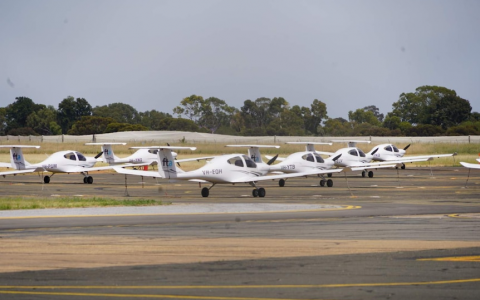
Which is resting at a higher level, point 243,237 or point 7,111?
point 7,111

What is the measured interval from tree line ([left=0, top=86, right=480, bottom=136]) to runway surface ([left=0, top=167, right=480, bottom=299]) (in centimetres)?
11899

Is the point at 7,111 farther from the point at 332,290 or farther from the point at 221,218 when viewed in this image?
the point at 332,290

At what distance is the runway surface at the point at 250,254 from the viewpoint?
39.3 ft

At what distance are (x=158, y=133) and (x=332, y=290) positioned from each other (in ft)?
435

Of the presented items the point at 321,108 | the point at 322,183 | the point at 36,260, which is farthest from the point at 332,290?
the point at 321,108

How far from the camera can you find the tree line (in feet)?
511

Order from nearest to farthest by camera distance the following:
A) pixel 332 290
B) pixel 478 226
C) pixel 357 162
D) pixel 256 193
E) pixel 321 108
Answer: pixel 332 290 → pixel 478 226 → pixel 256 193 → pixel 357 162 → pixel 321 108

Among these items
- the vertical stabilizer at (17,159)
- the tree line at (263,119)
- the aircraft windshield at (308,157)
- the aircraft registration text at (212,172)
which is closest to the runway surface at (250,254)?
the aircraft registration text at (212,172)

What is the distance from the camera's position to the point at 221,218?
2359 cm

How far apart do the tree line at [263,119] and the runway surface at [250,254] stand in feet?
390

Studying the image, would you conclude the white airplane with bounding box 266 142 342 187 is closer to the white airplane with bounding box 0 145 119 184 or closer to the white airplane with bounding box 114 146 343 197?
the white airplane with bounding box 114 146 343 197

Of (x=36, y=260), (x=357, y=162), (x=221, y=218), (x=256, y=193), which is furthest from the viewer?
(x=357, y=162)

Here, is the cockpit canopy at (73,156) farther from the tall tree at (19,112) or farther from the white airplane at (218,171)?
the tall tree at (19,112)

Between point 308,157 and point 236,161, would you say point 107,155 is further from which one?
point 236,161
